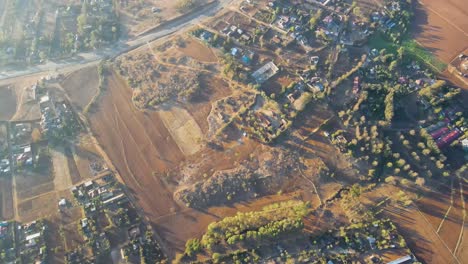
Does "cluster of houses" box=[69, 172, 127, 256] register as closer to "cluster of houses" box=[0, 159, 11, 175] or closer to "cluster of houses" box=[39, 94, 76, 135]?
"cluster of houses" box=[0, 159, 11, 175]

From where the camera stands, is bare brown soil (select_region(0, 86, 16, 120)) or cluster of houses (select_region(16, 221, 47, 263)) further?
bare brown soil (select_region(0, 86, 16, 120))

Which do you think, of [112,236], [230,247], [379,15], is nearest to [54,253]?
[112,236]

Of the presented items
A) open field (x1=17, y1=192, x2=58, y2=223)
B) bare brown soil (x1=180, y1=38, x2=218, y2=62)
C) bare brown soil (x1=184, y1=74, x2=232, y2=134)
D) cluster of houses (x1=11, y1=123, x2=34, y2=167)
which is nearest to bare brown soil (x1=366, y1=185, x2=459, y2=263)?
bare brown soil (x1=184, y1=74, x2=232, y2=134)

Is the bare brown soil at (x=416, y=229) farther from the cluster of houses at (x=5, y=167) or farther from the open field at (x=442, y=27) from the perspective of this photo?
the cluster of houses at (x=5, y=167)

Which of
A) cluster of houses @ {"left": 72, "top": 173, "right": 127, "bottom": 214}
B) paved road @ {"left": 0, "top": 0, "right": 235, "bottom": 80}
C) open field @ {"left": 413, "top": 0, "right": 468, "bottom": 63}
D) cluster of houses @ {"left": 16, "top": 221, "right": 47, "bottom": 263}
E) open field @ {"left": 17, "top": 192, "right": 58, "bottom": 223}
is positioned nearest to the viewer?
cluster of houses @ {"left": 16, "top": 221, "right": 47, "bottom": 263}

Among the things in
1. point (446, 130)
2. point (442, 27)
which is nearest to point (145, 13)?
point (442, 27)

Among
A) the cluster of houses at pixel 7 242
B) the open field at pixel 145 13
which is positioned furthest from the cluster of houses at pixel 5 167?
the open field at pixel 145 13
